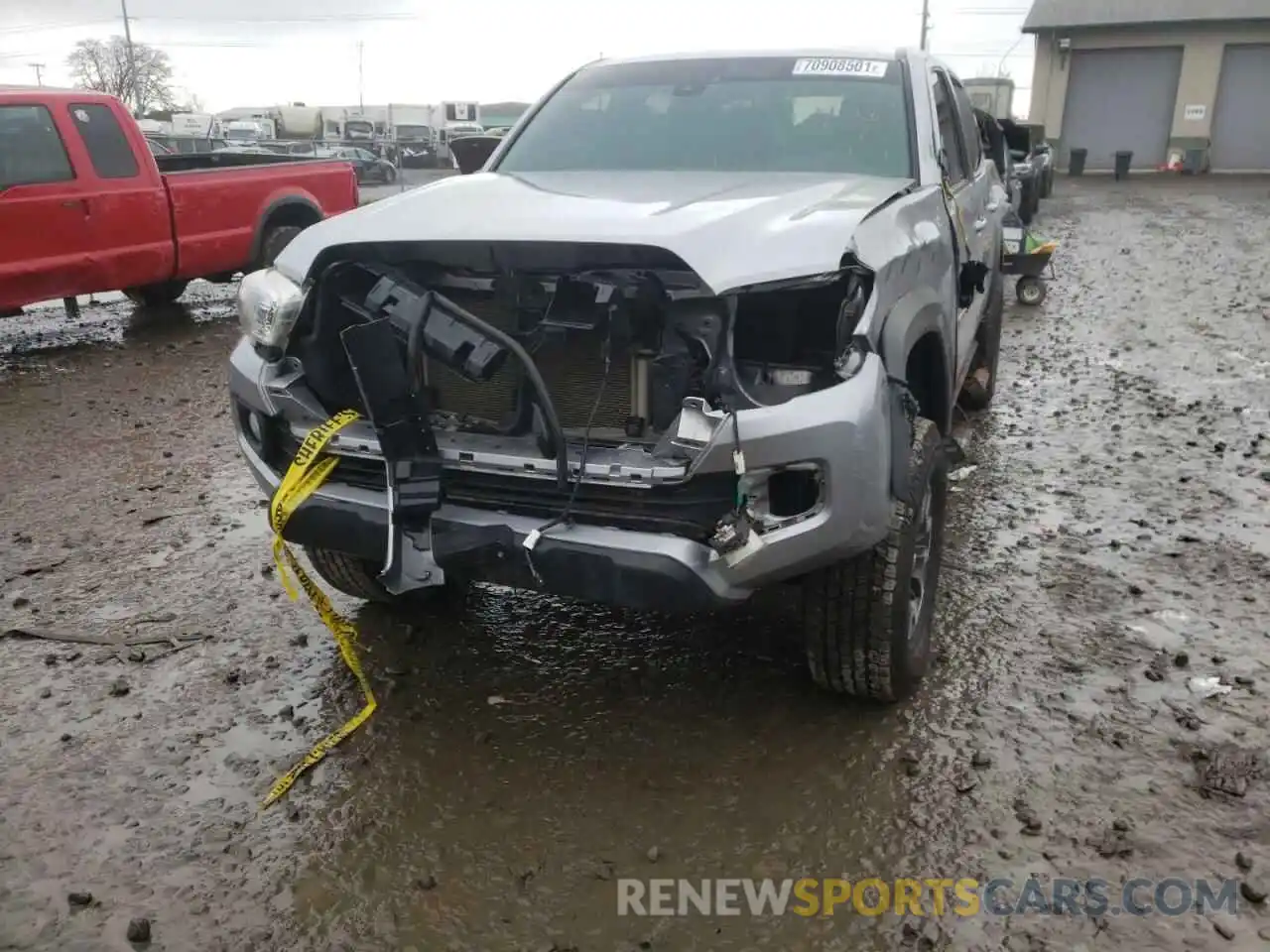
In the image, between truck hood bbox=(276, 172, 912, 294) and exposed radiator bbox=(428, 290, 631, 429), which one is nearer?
truck hood bbox=(276, 172, 912, 294)

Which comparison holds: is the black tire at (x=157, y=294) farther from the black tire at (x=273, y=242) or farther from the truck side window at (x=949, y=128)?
the truck side window at (x=949, y=128)

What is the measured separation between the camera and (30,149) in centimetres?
779

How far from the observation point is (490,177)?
13.0ft

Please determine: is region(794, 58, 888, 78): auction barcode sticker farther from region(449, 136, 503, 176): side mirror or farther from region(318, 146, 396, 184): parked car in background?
region(318, 146, 396, 184): parked car in background

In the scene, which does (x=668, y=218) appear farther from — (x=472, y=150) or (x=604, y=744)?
(x=472, y=150)

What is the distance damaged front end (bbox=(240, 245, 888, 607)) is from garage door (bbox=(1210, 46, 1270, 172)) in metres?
31.2

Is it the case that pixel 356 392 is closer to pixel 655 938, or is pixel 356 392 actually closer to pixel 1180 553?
pixel 655 938

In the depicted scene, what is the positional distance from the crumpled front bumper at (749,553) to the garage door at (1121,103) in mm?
30568

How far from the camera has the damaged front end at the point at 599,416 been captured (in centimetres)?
255

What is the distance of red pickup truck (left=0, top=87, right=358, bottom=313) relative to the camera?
766 centimetres

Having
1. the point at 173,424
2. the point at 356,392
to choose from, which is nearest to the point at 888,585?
the point at 356,392

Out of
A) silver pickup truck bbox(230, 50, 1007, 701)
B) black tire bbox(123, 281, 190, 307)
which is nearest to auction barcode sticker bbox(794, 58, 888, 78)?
silver pickup truck bbox(230, 50, 1007, 701)

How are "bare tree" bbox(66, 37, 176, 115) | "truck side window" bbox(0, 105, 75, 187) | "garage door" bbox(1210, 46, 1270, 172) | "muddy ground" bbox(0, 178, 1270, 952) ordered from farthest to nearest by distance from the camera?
"bare tree" bbox(66, 37, 176, 115), "garage door" bbox(1210, 46, 1270, 172), "truck side window" bbox(0, 105, 75, 187), "muddy ground" bbox(0, 178, 1270, 952)

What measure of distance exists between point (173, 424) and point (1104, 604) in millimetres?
5324
